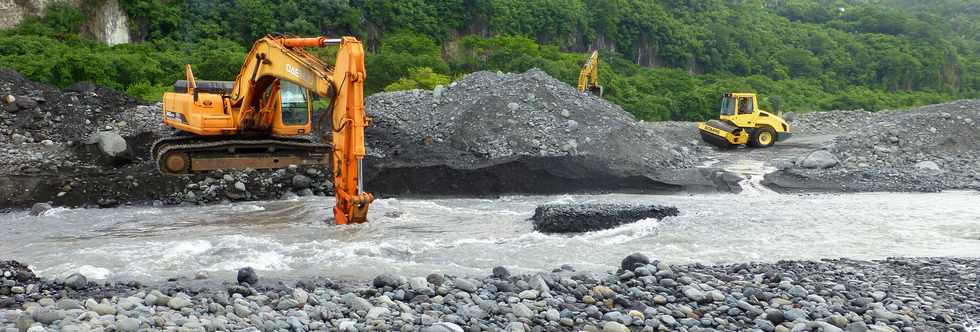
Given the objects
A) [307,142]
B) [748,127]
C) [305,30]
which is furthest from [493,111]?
[305,30]

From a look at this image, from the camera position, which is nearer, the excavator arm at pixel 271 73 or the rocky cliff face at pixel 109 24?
the excavator arm at pixel 271 73

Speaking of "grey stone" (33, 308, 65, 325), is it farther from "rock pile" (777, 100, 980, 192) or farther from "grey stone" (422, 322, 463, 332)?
"rock pile" (777, 100, 980, 192)

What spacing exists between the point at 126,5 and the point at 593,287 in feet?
124

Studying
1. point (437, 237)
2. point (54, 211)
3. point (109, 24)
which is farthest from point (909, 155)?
point (109, 24)

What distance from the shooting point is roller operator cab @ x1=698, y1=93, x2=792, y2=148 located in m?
24.8

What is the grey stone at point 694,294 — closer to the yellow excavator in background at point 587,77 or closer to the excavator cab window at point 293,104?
the excavator cab window at point 293,104

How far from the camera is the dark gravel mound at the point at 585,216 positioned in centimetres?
1280

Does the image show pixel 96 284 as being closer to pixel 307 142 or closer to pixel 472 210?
pixel 472 210

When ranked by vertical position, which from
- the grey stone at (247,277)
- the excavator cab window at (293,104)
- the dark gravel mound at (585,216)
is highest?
the excavator cab window at (293,104)

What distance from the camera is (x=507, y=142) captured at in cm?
1852

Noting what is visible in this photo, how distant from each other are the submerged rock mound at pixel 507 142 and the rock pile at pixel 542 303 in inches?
313

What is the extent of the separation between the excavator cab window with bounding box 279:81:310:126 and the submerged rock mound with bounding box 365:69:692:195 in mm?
1630

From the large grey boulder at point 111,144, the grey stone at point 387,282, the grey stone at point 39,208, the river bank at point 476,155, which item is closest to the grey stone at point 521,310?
the grey stone at point 387,282

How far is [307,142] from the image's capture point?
17.2 meters
